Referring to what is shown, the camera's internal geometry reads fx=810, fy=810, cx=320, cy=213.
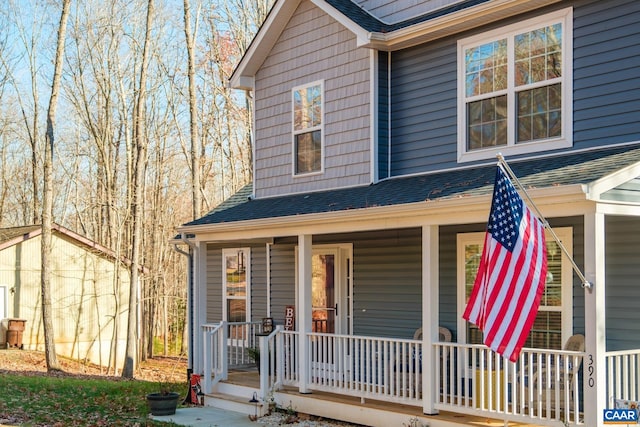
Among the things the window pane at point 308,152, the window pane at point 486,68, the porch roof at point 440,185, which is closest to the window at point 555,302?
the porch roof at point 440,185

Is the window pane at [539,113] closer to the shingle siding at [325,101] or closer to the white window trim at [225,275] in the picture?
the shingle siding at [325,101]

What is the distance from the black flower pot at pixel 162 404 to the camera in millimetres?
12328

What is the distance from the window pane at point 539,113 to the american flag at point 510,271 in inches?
109

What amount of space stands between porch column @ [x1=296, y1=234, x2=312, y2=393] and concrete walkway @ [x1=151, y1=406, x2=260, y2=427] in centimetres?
101

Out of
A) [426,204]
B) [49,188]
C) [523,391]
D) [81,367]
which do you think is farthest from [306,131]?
[81,367]

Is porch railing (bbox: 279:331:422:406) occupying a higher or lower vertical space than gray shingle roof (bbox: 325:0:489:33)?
lower

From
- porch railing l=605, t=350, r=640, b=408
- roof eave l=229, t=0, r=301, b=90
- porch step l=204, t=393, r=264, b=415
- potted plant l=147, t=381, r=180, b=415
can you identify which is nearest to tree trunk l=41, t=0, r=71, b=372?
roof eave l=229, t=0, r=301, b=90

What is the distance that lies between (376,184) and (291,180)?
7.65 ft

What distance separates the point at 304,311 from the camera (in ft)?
39.0

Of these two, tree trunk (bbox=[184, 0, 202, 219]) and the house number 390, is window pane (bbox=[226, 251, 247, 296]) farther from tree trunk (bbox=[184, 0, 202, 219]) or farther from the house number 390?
tree trunk (bbox=[184, 0, 202, 219])

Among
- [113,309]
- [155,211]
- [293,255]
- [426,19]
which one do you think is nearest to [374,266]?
[293,255]

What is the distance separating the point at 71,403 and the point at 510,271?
8.42 m

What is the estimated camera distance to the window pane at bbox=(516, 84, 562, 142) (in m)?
10.3

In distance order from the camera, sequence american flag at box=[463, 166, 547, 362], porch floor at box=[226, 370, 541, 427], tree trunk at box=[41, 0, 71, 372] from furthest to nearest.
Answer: tree trunk at box=[41, 0, 71, 372] < porch floor at box=[226, 370, 541, 427] < american flag at box=[463, 166, 547, 362]
